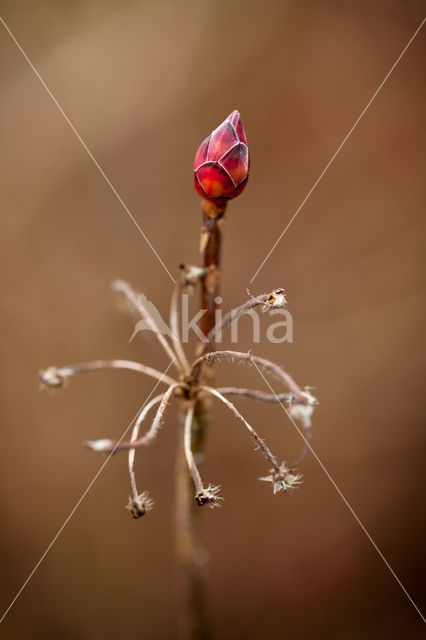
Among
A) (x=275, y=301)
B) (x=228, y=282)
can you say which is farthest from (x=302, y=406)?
(x=228, y=282)

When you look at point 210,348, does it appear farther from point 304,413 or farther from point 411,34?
point 411,34

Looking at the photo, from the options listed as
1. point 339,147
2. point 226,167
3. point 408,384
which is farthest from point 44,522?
point 339,147

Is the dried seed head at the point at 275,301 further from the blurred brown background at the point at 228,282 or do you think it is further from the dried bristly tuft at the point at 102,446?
the blurred brown background at the point at 228,282
